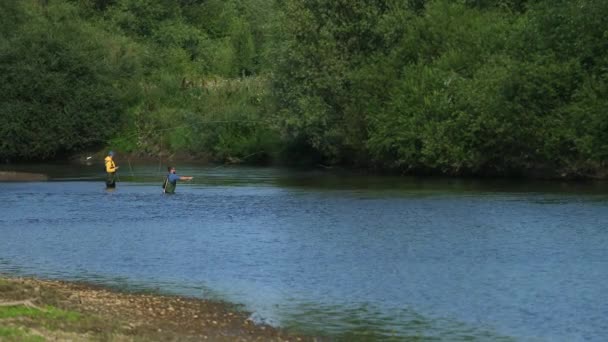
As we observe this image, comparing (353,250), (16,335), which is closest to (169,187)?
(353,250)

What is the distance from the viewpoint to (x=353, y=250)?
3153 cm

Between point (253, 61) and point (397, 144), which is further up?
point (253, 61)

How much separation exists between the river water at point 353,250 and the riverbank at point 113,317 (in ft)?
3.31

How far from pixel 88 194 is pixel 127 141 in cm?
3144

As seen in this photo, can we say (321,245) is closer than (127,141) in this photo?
Yes

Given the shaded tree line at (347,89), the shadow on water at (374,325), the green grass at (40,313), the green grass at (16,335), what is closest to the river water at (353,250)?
the shadow on water at (374,325)

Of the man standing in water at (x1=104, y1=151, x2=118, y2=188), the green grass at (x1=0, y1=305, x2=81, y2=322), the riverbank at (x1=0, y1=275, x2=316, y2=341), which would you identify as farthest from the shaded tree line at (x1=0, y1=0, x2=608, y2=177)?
the green grass at (x1=0, y1=305, x2=81, y2=322)

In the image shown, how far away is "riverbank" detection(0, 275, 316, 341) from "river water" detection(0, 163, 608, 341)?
1008mm

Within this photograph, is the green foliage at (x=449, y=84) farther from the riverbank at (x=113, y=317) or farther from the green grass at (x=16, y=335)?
the green grass at (x=16, y=335)

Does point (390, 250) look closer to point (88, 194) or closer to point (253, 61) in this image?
point (88, 194)

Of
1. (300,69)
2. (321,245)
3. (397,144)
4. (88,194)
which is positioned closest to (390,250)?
(321,245)

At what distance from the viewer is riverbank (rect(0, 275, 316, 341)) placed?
1766 cm

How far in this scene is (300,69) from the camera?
205ft

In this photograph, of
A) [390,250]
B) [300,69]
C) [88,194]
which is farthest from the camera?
[300,69]
